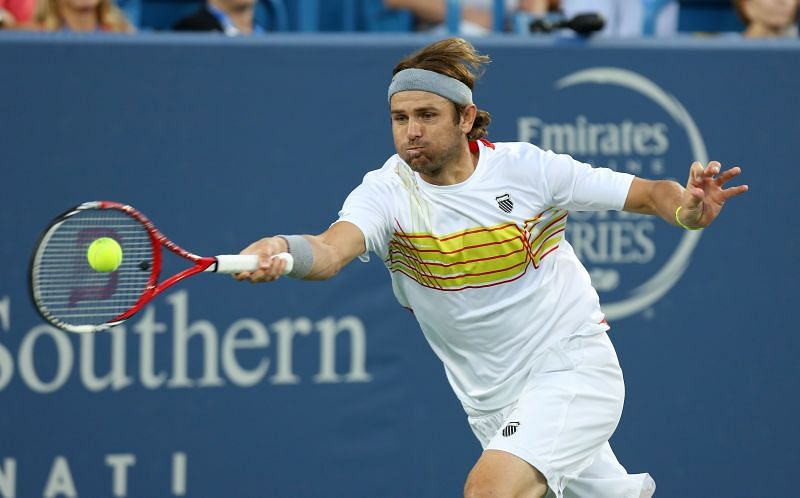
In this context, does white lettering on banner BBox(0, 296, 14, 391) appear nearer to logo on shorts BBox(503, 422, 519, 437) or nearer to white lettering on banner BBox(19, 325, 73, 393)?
white lettering on banner BBox(19, 325, 73, 393)

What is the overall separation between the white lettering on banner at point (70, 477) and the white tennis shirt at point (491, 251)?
1.62 metres

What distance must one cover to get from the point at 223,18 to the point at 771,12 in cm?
272

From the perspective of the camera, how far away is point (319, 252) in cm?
412

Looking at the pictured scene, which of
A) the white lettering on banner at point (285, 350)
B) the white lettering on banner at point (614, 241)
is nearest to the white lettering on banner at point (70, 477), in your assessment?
the white lettering on banner at point (285, 350)

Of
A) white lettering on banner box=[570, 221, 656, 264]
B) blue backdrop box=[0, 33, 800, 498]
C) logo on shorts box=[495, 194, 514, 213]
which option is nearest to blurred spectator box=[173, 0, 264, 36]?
blue backdrop box=[0, 33, 800, 498]

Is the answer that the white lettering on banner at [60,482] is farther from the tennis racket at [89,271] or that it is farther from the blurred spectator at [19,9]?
the blurred spectator at [19,9]

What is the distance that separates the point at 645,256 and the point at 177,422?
7.24 ft

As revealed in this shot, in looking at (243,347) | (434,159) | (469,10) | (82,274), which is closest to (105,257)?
(82,274)

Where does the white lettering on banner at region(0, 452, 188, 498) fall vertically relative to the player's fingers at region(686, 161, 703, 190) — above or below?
below

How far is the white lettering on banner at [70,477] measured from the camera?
5.63 metres

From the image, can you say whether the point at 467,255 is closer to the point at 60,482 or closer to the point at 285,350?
the point at 285,350

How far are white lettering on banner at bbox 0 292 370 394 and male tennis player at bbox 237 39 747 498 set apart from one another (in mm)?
1308

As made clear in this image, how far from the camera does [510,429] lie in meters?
4.50

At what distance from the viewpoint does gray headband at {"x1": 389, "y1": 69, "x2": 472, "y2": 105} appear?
4496mm
